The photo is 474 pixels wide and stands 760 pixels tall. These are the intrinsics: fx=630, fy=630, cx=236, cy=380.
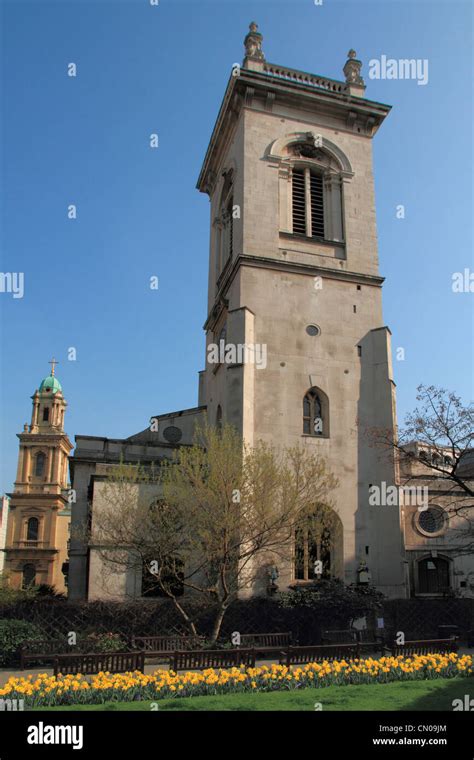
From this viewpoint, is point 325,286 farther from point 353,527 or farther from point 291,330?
point 353,527

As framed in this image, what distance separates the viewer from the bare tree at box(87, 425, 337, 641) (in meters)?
20.1

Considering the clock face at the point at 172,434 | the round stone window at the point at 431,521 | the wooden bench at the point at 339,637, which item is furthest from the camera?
the clock face at the point at 172,434

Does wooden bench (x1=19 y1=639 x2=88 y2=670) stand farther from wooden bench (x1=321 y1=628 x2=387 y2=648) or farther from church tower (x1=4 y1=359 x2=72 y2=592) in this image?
church tower (x1=4 y1=359 x2=72 y2=592)

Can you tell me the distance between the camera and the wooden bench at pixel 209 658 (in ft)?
51.7

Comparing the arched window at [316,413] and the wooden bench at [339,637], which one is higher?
the arched window at [316,413]

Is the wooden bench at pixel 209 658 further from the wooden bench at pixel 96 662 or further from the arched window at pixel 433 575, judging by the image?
the arched window at pixel 433 575

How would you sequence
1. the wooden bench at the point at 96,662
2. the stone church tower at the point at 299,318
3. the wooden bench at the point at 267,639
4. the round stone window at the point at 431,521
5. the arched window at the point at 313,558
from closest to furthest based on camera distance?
1. the wooden bench at the point at 96,662
2. the wooden bench at the point at 267,639
3. the arched window at the point at 313,558
4. the stone church tower at the point at 299,318
5. the round stone window at the point at 431,521

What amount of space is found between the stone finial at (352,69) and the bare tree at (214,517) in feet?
74.5

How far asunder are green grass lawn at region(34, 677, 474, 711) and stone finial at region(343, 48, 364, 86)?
1250 inches

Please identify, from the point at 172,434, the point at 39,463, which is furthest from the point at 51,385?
the point at 172,434

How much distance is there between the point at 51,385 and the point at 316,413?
60.2 m

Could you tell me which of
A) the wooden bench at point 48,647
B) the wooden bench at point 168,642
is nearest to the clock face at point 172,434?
the wooden bench at point 168,642
